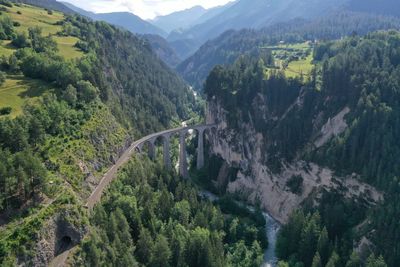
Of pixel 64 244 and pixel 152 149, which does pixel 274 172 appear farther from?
pixel 64 244

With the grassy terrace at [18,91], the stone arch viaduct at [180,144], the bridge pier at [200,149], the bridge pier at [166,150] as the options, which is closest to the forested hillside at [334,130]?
the bridge pier at [200,149]

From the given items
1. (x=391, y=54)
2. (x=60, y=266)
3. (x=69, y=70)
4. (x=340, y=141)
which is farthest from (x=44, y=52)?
(x=391, y=54)

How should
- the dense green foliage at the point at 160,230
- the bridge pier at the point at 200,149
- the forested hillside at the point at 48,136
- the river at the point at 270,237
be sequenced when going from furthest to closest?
the bridge pier at the point at 200,149 < the river at the point at 270,237 < the dense green foliage at the point at 160,230 < the forested hillside at the point at 48,136

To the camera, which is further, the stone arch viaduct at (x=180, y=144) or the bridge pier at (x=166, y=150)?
the bridge pier at (x=166, y=150)

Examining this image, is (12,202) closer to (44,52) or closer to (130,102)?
(44,52)

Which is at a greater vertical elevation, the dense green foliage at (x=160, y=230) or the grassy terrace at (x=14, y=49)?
the grassy terrace at (x=14, y=49)

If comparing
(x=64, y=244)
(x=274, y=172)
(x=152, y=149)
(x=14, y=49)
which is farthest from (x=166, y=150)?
(x=64, y=244)

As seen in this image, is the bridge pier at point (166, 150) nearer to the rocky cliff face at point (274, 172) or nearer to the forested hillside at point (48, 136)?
the forested hillside at point (48, 136)
